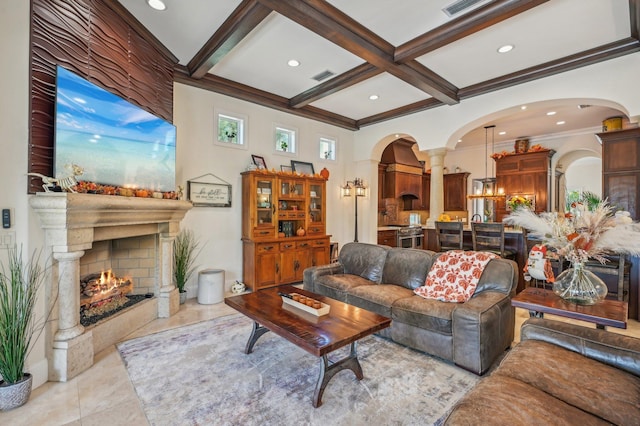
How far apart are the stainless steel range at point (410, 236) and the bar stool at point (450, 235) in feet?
7.93

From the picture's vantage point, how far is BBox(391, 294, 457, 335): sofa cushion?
8.56 ft

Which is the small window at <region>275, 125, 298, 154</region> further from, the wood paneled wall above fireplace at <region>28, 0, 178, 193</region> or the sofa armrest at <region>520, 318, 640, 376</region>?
the sofa armrest at <region>520, 318, 640, 376</region>

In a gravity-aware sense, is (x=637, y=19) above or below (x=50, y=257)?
above

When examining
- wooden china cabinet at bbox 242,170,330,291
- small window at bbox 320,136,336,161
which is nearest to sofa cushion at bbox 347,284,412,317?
wooden china cabinet at bbox 242,170,330,291

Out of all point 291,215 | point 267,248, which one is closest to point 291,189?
point 291,215

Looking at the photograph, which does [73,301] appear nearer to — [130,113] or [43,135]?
[43,135]

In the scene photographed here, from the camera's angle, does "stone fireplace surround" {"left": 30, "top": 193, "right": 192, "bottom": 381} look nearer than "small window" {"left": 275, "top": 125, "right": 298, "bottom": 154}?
Yes

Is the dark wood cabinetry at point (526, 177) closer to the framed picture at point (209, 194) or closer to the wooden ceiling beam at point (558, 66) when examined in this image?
the wooden ceiling beam at point (558, 66)

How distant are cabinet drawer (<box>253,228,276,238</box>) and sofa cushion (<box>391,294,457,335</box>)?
2638 mm

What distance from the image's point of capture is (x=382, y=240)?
7344 mm

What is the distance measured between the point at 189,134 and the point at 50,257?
8.65ft

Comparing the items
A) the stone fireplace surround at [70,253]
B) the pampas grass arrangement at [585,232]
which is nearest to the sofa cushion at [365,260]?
the pampas grass arrangement at [585,232]

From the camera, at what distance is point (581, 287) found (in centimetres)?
211

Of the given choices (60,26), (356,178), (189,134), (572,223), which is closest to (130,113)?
(60,26)
